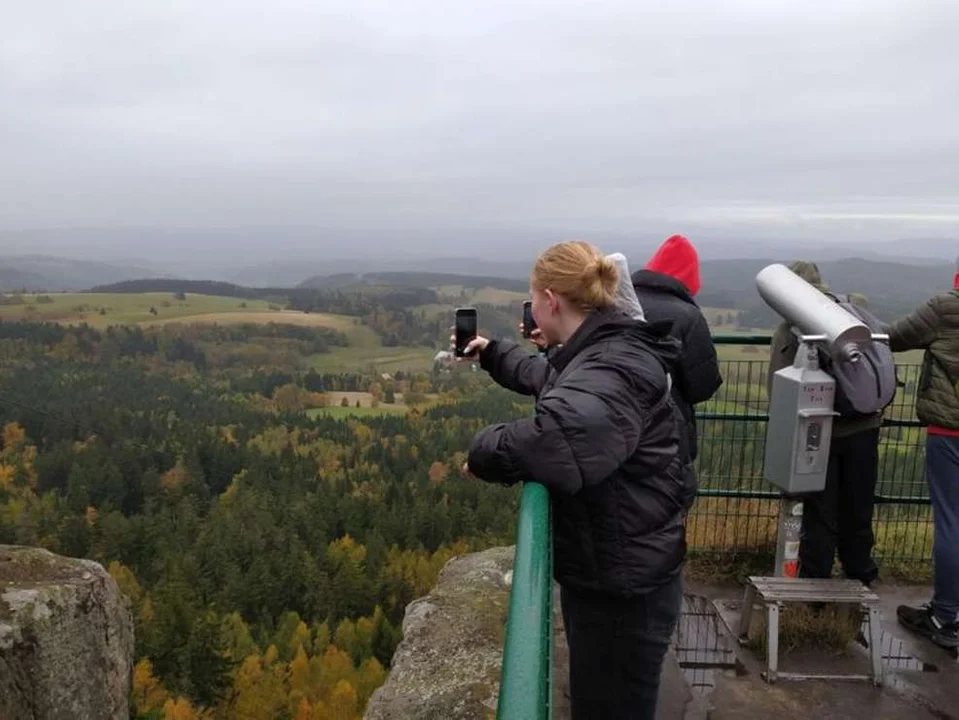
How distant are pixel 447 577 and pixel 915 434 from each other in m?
2.96

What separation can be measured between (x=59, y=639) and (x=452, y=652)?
8.07 ft

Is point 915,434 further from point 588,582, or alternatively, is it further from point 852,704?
point 588,582

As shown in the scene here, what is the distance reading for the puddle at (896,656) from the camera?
373 cm

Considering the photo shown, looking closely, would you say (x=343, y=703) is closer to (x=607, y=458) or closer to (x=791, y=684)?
(x=791, y=684)

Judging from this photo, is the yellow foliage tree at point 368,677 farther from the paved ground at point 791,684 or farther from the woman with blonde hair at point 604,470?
the woman with blonde hair at point 604,470

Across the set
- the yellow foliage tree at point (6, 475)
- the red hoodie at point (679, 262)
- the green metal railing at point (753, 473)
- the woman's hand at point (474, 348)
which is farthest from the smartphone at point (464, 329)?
the yellow foliage tree at point (6, 475)

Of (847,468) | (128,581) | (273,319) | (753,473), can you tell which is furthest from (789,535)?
(273,319)

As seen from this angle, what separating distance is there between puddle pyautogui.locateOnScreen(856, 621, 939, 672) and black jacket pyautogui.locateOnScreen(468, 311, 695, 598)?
212cm

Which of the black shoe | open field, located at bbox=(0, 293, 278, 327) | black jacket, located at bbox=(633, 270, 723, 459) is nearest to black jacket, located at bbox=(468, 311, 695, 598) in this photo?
black jacket, located at bbox=(633, 270, 723, 459)

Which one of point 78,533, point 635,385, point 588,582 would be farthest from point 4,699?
point 78,533

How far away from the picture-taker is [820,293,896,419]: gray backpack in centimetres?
347

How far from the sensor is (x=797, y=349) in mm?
3717

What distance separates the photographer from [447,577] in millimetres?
4898

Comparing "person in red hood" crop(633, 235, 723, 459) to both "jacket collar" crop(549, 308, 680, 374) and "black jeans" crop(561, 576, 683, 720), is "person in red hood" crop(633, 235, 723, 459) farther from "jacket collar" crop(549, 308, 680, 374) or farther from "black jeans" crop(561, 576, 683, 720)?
"black jeans" crop(561, 576, 683, 720)
